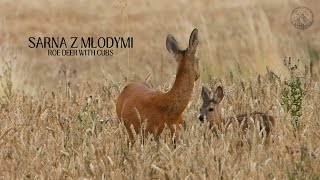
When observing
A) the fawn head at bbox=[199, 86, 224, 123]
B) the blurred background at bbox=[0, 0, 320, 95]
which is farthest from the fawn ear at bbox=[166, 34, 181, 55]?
the blurred background at bbox=[0, 0, 320, 95]

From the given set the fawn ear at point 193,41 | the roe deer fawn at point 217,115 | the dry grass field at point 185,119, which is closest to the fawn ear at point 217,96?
the roe deer fawn at point 217,115

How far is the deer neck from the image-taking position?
927cm

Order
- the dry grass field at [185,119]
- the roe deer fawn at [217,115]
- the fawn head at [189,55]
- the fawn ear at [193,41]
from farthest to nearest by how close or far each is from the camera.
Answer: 1. the roe deer fawn at [217,115]
2. the fawn head at [189,55]
3. the fawn ear at [193,41]
4. the dry grass field at [185,119]

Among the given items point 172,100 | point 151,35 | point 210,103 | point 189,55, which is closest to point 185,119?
point 210,103

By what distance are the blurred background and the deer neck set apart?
212cm

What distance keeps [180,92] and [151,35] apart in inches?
507

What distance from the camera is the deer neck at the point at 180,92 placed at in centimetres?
927

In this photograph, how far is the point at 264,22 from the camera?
1432cm

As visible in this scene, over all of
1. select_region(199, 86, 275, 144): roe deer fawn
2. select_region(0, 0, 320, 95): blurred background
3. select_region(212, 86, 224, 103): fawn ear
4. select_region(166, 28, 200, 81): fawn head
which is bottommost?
select_region(199, 86, 275, 144): roe deer fawn

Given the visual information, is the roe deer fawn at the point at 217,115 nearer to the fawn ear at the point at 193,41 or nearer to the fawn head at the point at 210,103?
the fawn head at the point at 210,103

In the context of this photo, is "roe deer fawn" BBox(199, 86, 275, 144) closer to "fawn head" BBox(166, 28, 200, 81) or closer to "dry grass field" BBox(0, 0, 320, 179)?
"dry grass field" BBox(0, 0, 320, 179)

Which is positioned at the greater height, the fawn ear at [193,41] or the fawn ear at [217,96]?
the fawn ear at [193,41]

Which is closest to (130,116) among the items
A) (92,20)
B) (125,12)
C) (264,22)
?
→ (125,12)

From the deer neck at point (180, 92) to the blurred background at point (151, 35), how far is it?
212 cm
